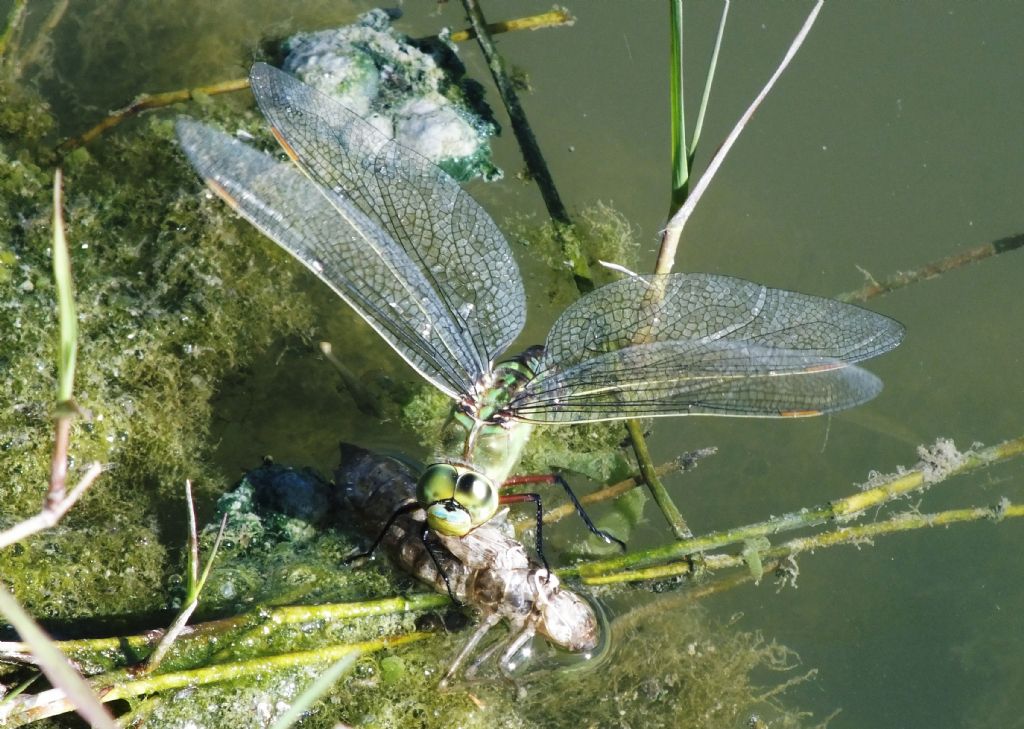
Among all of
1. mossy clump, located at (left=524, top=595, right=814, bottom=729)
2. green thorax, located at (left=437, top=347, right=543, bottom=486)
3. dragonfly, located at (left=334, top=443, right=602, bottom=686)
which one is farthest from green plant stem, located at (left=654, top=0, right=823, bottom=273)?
mossy clump, located at (left=524, top=595, right=814, bottom=729)

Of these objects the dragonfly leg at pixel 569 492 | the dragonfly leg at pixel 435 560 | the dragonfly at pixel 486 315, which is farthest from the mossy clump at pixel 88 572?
the dragonfly leg at pixel 569 492

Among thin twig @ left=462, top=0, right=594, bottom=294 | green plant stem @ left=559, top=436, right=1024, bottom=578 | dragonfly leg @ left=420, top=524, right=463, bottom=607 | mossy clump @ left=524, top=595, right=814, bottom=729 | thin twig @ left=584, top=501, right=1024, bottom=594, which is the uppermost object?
thin twig @ left=462, top=0, right=594, bottom=294

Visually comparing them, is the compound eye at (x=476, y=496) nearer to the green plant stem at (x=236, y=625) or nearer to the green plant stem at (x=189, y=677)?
the green plant stem at (x=236, y=625)

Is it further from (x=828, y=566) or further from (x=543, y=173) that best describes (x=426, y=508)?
(x=828, y=566)

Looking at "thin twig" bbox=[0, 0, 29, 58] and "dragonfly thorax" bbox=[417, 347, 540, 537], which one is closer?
"dragonfly thorax" bbox=[417, 347, 540, 537]

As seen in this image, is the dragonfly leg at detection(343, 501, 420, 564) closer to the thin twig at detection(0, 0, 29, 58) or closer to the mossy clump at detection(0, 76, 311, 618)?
the mossy clump at detection(0, 76, 311, 618)

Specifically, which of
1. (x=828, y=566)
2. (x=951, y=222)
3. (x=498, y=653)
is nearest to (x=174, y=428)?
(x=498, y=653)

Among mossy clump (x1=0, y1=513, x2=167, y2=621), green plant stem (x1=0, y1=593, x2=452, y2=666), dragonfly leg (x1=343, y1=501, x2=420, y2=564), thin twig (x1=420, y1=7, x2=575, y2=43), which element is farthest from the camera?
thin twig (x1=420, y1=7, x2=575, y2=43)
